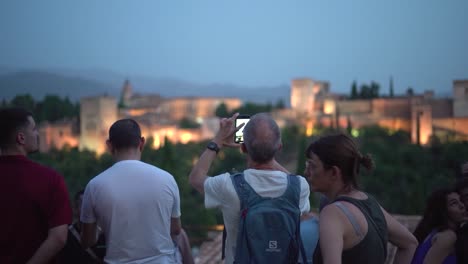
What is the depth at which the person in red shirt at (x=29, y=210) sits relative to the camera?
2510 millimetres

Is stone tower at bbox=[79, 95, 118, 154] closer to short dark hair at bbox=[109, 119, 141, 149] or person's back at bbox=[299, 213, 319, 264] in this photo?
short dark hair at bbox=[109, 119, 141, 149]

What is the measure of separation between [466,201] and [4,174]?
6.98 ft

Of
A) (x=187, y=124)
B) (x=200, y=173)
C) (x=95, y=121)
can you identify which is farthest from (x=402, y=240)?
(x=187, y=124)

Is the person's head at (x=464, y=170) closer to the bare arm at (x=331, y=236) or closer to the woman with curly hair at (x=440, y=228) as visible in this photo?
the woman with curly hair at (x=440, y=228)

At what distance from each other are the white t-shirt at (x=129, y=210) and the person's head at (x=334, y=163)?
821 mm

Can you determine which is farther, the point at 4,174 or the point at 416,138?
the point at 416,138

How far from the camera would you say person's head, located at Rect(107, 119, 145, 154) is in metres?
2.78

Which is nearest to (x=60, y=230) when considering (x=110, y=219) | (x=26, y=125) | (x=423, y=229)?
(x=110, y=219)

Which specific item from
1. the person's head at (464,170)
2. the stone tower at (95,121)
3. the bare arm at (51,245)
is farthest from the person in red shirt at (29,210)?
the stone tower at (95,121)

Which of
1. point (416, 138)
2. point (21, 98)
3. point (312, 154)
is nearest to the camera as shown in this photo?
point (312, 154)

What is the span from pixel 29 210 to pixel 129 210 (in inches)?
17.7

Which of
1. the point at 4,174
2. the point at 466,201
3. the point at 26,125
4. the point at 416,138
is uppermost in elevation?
the point at 26,125

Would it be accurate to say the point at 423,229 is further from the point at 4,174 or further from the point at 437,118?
the point at 437,118

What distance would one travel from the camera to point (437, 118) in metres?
38.3
